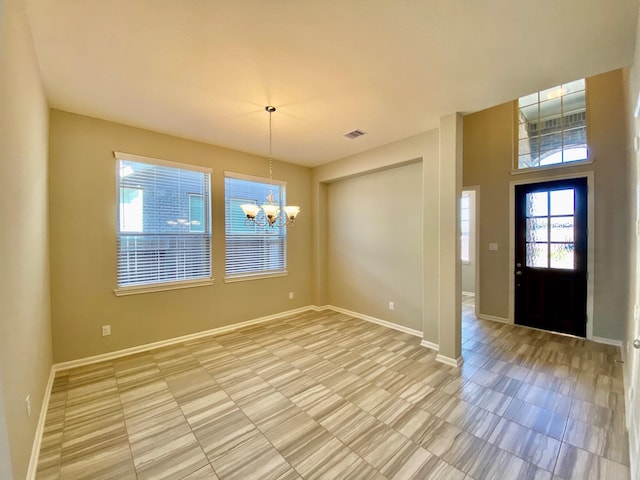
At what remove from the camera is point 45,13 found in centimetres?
169

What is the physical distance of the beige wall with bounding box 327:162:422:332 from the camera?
4145 millimetres

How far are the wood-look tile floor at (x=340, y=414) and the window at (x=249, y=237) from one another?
1.39 meters

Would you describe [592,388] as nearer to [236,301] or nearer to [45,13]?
[236,301]

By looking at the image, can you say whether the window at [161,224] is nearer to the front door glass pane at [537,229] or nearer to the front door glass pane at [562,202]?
the front door glass pane at [537,229]

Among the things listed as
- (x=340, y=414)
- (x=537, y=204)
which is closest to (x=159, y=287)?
(x=340, y=414)

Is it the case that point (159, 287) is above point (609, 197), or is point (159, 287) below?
below

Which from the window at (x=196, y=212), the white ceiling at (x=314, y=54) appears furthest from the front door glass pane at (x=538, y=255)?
the window at (x=196, y=212)

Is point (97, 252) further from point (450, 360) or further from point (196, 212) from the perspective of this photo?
point (450, 360)

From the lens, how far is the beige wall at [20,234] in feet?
4.45

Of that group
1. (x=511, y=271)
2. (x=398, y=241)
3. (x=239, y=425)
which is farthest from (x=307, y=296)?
(x=511, y=271)

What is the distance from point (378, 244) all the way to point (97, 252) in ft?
13.0

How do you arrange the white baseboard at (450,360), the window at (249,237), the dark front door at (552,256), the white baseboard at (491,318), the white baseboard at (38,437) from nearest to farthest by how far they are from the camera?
the white baseboard at (38,437) < the white baseboard at (450,360) < the dark front door at (552,256) < the window at (249,237) < the white baseboard at (491,318)

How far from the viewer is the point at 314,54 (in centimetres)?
207

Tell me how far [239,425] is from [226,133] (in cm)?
341
